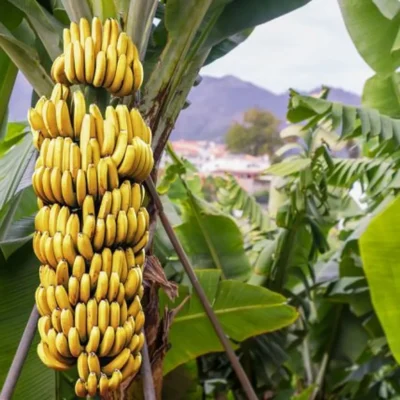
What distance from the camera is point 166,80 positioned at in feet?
1.67

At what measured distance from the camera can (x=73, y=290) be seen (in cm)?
39

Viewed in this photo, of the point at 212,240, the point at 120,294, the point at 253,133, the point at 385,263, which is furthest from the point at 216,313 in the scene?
the point at 253,133

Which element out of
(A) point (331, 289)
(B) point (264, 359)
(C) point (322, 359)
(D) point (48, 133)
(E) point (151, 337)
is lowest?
(C) point (322, 359)

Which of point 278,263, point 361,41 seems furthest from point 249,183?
point 361,41

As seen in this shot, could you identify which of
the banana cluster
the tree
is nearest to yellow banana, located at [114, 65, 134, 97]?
the banana cluster

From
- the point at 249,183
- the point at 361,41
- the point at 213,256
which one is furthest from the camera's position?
the point at 249,183

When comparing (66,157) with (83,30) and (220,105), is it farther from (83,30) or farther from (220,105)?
(220,105)

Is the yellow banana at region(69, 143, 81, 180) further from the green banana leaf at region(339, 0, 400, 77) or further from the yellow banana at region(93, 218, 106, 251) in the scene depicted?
the green banana leaf at region(339, 0, 400, 77)

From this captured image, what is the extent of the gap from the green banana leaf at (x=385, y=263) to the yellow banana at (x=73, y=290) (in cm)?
27

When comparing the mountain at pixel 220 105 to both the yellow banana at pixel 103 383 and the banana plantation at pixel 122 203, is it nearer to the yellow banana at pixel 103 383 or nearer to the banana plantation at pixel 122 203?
the banana plantation at pixel 122 203

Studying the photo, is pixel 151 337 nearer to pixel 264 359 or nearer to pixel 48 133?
pixel 48 133

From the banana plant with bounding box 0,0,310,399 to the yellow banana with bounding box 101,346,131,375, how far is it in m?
0.09

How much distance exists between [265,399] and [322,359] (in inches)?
10.6

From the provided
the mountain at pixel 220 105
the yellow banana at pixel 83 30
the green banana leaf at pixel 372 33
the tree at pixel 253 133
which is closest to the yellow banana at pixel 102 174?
the yellow banana at pixel 83 30
